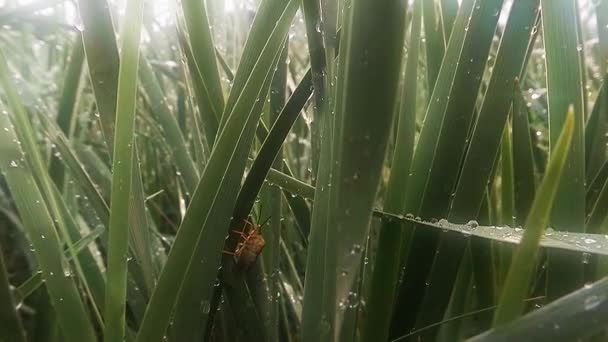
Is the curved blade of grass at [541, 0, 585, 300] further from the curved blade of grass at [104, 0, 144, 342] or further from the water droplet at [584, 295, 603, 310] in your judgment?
the curved blade of grass at [104, 0, 144, 342]

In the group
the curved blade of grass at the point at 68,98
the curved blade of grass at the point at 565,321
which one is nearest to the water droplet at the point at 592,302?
the curved blade of grass at the point at 565,321

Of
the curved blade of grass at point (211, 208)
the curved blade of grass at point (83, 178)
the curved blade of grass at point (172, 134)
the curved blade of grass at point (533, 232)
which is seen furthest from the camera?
the curved blade of grass at point (172, 134)

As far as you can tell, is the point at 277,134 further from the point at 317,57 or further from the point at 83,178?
the point at 83,178

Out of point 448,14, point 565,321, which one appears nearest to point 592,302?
point 565,321

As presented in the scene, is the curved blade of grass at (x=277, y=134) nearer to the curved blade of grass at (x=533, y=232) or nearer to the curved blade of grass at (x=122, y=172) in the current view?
the curved blade of grass at (x=122, y=172)

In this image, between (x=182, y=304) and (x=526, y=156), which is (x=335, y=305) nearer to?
(x=182, y=304)
